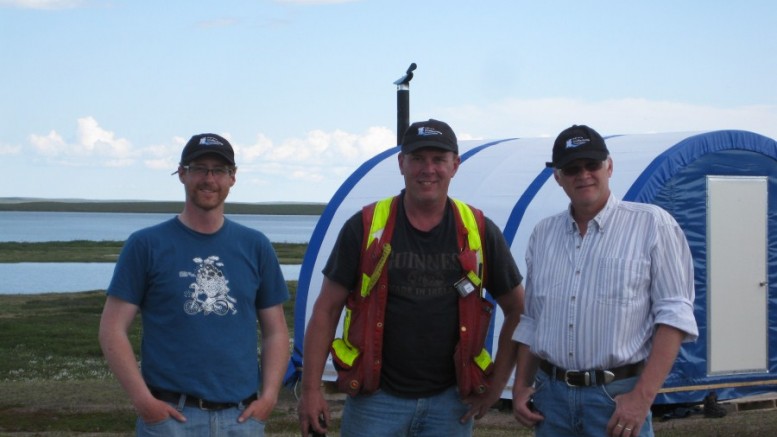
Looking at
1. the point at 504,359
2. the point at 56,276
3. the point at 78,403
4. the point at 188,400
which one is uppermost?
the point at 504,359

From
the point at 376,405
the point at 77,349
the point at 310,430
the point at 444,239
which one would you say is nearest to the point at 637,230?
the point at 444,239

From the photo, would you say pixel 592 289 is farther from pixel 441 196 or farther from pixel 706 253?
pixel 706 253

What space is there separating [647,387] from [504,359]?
78 centimetres

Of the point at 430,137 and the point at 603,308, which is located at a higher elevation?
the point at 430,137

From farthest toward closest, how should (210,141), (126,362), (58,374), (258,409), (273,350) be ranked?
(58,374) < (273,350) < (210,141) < (258,409) < (126,362)

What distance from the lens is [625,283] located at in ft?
14.9

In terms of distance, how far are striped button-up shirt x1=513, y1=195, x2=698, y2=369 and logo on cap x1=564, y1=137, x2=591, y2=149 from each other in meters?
0.26

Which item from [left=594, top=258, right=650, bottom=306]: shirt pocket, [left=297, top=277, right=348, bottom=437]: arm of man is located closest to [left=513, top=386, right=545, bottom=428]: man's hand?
[left=594, top=258, right=650, bottom=306]: shirt pocket

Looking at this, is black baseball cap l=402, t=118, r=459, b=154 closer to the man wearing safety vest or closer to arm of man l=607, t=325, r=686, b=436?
the man wearing safety vest

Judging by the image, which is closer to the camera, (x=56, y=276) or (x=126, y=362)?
(x=126, y=362)

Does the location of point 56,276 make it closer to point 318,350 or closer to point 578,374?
point 318,350

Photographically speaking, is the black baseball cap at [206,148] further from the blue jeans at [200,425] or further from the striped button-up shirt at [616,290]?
the striped button-up shirt at [616,290]

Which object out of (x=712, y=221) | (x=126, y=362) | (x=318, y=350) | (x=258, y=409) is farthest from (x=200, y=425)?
(x=712, y=221)

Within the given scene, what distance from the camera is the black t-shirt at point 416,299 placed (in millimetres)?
4762
